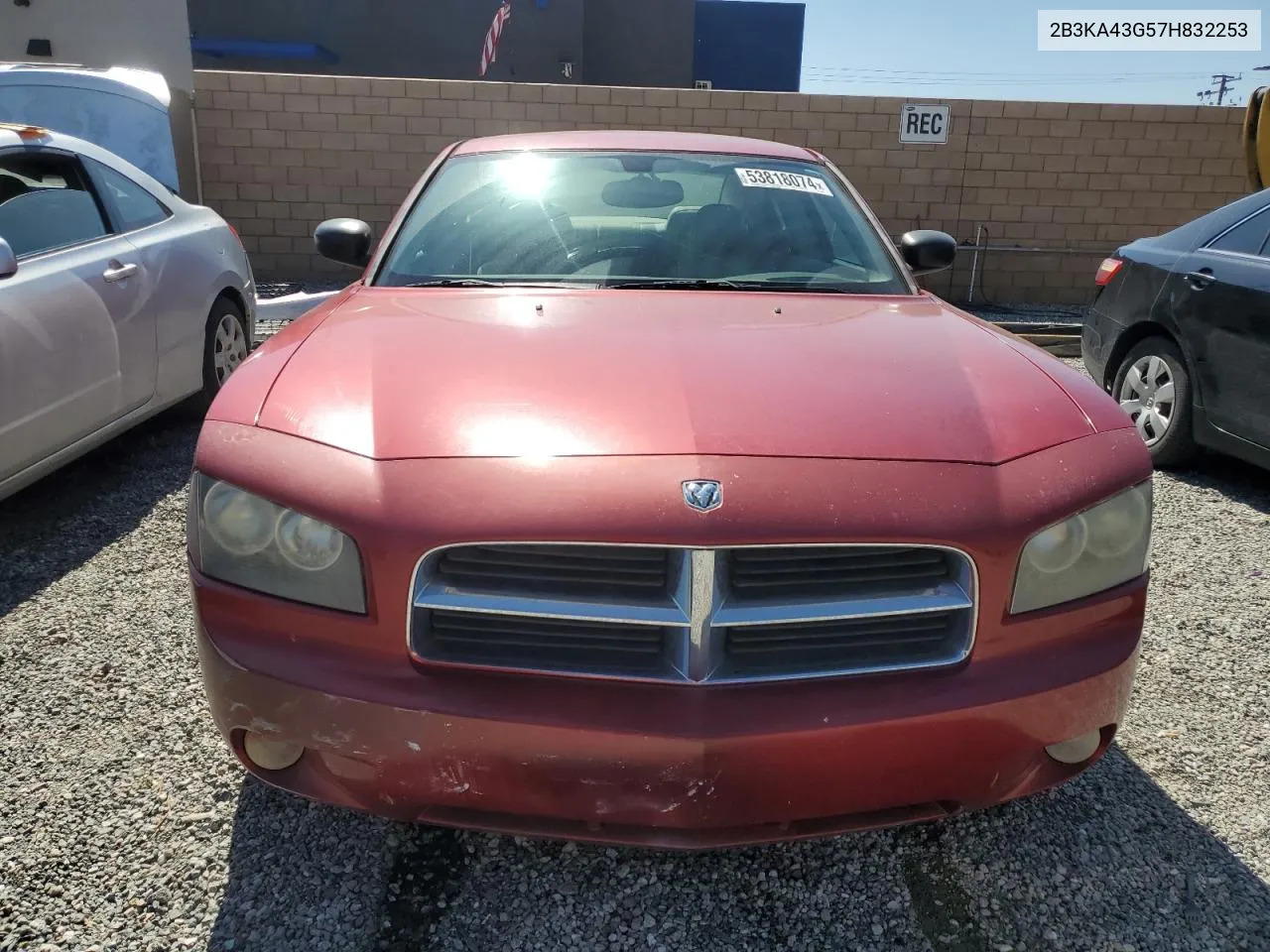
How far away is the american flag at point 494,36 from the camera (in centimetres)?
1916

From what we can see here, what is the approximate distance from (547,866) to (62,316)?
283 cm

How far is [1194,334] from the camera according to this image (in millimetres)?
4680

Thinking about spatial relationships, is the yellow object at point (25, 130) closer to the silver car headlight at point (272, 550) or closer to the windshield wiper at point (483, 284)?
the windshield wiper at point (483, 284)

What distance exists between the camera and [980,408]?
2.02 meters

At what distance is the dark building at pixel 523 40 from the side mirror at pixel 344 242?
17.5 m

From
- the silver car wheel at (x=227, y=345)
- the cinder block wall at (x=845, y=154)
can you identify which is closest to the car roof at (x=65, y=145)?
the silver car wheel at (x=227, y=345)

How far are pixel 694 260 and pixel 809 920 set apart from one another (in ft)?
5.96

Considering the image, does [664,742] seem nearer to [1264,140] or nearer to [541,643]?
[541,643]

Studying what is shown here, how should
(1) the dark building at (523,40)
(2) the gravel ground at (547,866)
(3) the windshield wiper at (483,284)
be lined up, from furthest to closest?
(1) the dark building at (523,40) < (3) the windshield wiper at (483,284) < (2) the gravel ground at (547,866)

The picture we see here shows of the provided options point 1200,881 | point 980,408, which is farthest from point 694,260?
point 1200,881

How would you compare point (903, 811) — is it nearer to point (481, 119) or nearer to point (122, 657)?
point (122, 657)

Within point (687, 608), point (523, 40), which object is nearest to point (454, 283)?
point (687, 608)

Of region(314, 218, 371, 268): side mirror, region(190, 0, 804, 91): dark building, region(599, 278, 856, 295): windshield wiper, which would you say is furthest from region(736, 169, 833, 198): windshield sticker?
region(190, 0, 804, 91): dark building

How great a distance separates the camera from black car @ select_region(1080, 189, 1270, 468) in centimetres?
437
